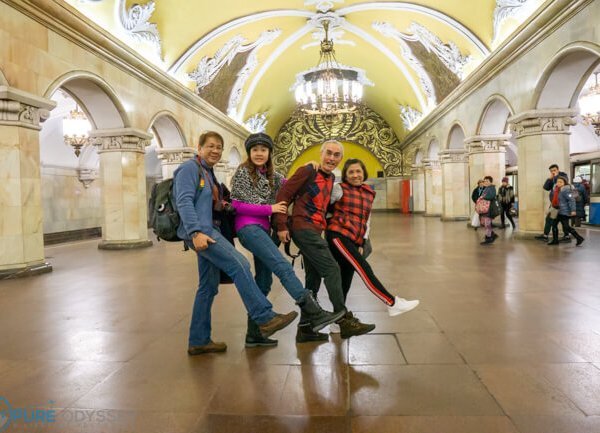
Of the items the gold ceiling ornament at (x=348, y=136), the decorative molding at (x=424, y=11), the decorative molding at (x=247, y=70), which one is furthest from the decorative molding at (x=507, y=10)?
the gold ceiling ornament at (x=348, y=136)

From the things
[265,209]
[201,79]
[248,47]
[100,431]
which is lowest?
[100,431]

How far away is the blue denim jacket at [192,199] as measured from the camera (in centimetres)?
262

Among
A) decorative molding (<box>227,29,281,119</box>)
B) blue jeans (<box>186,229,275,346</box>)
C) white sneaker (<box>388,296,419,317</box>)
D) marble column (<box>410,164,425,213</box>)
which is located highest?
decorative molding (<box>227,29,281,119</box>)

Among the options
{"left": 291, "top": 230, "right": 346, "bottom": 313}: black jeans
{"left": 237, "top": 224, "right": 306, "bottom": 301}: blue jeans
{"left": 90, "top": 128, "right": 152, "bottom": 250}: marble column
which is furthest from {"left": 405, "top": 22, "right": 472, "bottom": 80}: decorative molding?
{"left": 237, "top": 224, "right": 306, "bottom": 301}: blue jeans

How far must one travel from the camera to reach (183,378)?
2465 millimetres

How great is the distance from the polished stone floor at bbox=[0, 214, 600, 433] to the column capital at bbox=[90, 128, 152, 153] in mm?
5397

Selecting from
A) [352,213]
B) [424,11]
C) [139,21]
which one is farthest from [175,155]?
[352,213]

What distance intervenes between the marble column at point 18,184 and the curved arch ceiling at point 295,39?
261 centimetres

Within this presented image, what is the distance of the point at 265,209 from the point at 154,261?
17.7 feet

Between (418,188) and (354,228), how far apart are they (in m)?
21.8

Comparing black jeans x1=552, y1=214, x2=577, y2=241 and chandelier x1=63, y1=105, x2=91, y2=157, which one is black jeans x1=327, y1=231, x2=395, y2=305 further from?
chandelier x1=63, y1=105, x2=91, y2=157

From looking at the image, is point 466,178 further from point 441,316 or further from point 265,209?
point 265,209

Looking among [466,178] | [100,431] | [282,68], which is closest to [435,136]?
[466,178]

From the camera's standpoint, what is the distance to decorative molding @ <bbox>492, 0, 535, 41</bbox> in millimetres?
8883
